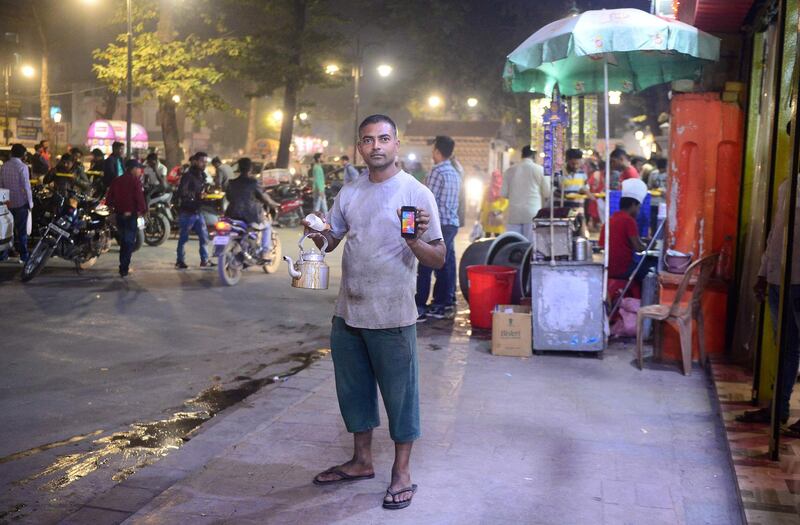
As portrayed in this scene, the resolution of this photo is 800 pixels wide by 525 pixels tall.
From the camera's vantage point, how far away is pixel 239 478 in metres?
4.62

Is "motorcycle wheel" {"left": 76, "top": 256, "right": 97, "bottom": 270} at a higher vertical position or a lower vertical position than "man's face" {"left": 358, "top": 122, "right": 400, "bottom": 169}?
lower

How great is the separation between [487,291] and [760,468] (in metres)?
4.52

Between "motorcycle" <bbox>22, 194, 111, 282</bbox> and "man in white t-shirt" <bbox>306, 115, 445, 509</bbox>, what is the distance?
8883mm

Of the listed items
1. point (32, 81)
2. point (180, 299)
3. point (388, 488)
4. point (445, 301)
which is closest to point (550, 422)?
point (388, 488)

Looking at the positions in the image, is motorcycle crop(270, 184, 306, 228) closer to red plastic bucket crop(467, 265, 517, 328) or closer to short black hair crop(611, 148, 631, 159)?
short black hair crop(611, 148, 631, 159)

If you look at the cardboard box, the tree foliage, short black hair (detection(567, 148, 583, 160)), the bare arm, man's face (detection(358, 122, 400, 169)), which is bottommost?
the cardboard box

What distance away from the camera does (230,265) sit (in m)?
12.2

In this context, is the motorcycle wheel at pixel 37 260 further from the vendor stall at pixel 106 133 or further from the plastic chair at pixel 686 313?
the vendor stall at pixel 106 133

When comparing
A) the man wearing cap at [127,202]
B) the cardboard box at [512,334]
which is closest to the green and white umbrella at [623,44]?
the cardboard box at [512,334]

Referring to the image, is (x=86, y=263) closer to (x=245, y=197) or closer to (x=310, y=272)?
(x=245, y=197)

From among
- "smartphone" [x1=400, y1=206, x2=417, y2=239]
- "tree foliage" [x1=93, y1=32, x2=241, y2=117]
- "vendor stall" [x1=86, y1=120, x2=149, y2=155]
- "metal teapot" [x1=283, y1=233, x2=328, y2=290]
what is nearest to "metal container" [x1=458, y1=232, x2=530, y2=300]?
"metal teapot" [x1=283, y1=233, x2=328, y2=290]

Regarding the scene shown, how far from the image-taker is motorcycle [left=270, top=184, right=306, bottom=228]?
74.3ft

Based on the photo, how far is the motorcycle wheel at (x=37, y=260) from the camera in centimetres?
1188

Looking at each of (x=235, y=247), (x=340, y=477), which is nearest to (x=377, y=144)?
(x=340, y=477)
